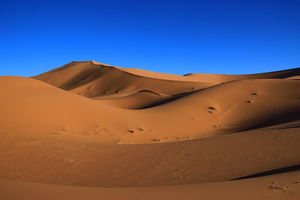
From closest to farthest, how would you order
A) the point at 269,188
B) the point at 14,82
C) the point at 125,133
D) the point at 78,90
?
the point at 269,188 < the point at 125,133 < the point at 14,82 < the point at 78,90

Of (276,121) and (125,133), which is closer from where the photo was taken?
(125,133)

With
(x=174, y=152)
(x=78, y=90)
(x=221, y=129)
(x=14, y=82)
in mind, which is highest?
(x=78, y=90)

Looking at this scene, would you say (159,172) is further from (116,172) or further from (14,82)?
(14,82)

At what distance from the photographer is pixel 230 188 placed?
3.56 metres

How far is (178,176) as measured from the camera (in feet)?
19.3

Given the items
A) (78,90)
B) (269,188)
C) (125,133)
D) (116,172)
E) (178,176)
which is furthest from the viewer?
(78,90)

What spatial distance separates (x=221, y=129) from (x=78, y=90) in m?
32.7

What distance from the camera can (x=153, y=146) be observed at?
28.1 ft

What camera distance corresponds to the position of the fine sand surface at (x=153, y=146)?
361 cm

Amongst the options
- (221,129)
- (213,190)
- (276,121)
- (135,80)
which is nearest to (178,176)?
(213,190)

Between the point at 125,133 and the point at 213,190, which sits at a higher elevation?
the point at 125,133

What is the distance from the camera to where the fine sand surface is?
3.61 meters

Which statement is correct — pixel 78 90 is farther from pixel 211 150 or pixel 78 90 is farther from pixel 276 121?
pixel 211 150

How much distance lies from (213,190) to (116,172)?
339 centimetres
